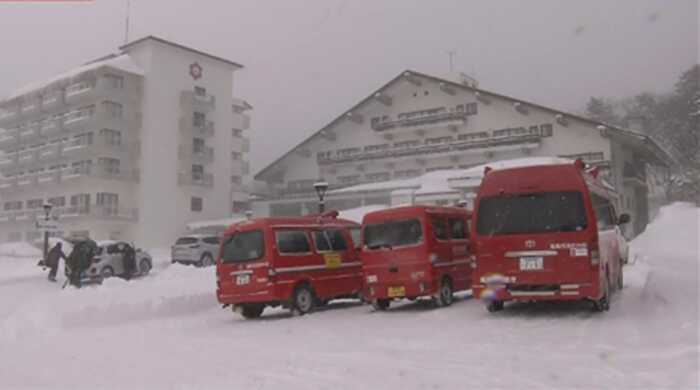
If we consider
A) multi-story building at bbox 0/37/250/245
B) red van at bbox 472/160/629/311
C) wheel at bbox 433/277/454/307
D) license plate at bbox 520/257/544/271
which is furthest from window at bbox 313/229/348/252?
multi-story building at bbox 0/37/250/245

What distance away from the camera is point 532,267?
1079cm

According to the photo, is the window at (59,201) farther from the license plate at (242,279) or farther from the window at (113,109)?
the license plate at (242,279)

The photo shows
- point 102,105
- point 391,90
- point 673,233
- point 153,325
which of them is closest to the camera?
point 153,325

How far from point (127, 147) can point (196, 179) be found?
676cm

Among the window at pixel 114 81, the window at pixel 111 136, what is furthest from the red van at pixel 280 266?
the window at pixel 114 81

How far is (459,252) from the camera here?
14.3 m

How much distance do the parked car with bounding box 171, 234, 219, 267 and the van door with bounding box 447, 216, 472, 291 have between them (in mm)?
19248

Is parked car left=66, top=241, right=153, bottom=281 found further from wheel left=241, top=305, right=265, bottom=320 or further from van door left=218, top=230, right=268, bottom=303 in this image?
van door left=218, top=230, right=268, bottom=303

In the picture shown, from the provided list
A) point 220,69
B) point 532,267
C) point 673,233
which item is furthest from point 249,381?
point 220,69

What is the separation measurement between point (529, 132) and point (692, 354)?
3507cm

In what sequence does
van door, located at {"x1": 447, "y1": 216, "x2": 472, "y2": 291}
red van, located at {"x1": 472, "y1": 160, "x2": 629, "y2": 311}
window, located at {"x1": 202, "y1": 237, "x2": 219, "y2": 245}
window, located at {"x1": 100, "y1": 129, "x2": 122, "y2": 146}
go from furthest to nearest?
window, located at {"x1": 100, "y1": 129, "x2": 122, "y2": 146}, window, located at {"x1": 202, "y1": 237, "x2": 219, "y2": 245}, van door, located at {"x1": 447, "y1": 216, "x2": 472, "y2": 291}, red van, located at {"x1": 472, "y1": 160, "x2": 629, "y2": 311}

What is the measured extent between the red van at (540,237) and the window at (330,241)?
169 inches

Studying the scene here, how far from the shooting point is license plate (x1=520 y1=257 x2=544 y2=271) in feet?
35.2

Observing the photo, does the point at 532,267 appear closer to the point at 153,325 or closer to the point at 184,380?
the point at 184,380
